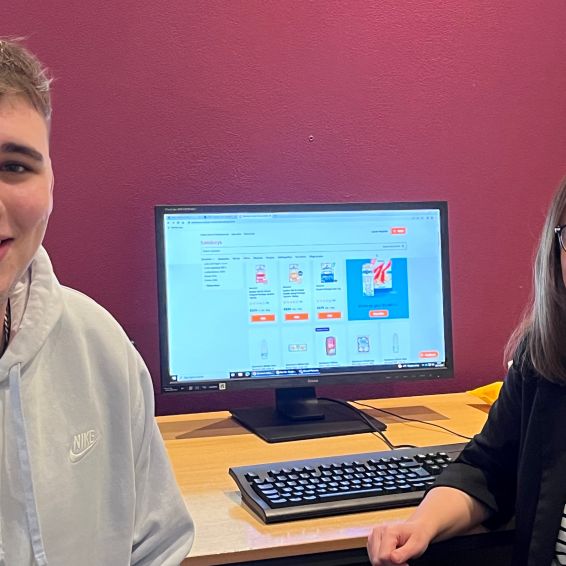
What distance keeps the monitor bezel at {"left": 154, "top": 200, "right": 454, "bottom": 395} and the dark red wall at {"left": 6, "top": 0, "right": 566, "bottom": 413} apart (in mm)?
163

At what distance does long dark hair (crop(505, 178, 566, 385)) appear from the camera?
1.38 meters

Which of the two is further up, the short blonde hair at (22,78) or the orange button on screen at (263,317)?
the short blonde hair at (22,78)

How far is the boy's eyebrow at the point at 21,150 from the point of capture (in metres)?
0.91

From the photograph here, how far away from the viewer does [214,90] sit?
1.88 meters

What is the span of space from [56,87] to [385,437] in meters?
1.05

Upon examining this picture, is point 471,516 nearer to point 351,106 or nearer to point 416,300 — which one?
point 416,300

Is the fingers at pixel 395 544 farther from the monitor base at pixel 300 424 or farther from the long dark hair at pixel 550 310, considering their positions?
the monitor base at pixel 300 424

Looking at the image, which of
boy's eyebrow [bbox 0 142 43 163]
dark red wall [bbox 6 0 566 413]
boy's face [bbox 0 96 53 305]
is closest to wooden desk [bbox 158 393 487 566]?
dark red wall [bbox 6 0 566 413]

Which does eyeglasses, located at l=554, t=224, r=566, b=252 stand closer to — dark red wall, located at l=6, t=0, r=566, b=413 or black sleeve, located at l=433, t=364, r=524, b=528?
black sleeve, located at l=433, t=364, r=524, b=528

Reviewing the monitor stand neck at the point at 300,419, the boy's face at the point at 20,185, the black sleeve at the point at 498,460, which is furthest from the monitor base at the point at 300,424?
the boy's face at the point at 20,185

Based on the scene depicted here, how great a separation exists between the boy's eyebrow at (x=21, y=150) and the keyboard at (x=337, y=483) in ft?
2.15

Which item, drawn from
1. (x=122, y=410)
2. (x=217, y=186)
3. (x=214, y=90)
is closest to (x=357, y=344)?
(x=217, y=186)

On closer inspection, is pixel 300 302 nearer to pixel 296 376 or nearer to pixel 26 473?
pixel 296 376

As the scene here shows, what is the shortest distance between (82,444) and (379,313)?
2.99 feet
